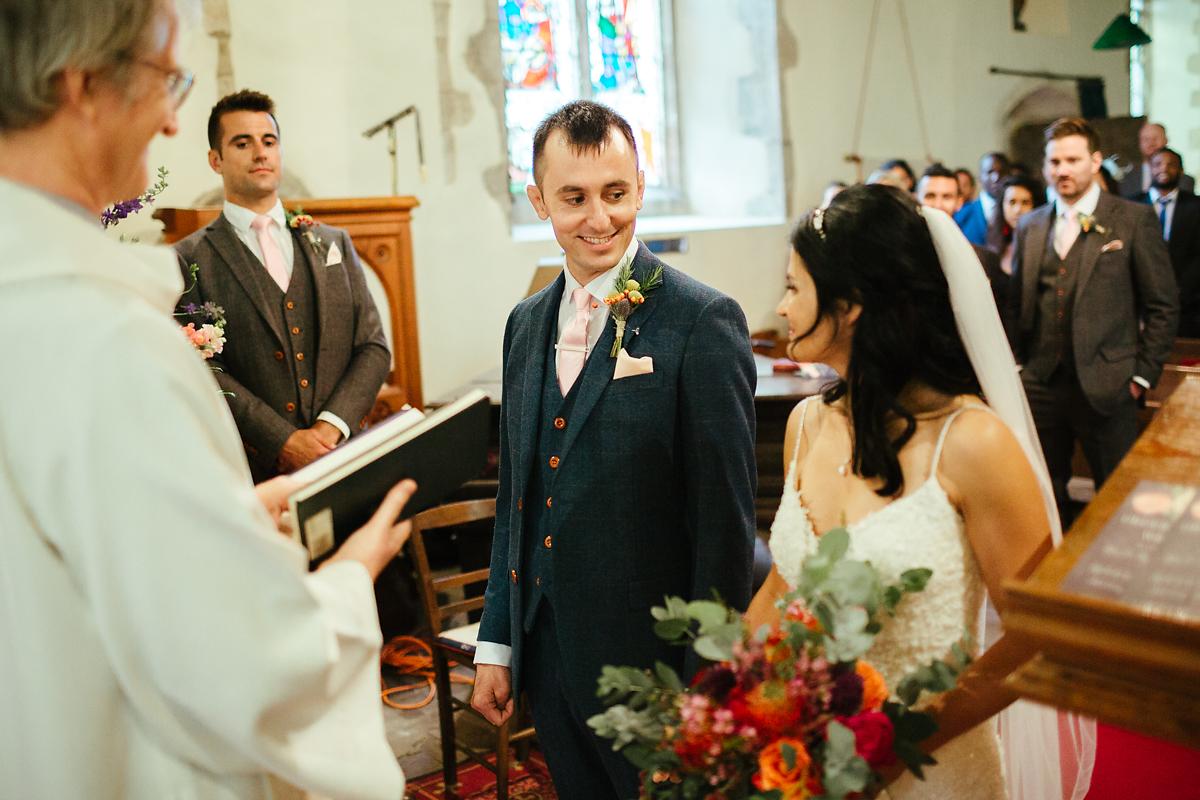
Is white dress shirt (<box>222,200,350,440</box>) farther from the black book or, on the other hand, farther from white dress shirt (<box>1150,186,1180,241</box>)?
white dress shirt (<box>1150,186,1180,241</box>)

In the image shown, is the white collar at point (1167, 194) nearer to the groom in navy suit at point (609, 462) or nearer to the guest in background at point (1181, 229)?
the guest in background at point (1181, 229)

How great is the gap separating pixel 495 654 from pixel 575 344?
65 centimetres

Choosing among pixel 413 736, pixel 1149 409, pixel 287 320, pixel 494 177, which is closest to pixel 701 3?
pixel 494 177

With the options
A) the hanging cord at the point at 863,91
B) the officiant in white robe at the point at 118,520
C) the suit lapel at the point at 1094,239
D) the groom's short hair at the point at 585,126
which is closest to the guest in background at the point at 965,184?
the hanging cord at the point at 863,91

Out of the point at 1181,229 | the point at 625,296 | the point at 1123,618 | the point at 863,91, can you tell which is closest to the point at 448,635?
the point at 625,296

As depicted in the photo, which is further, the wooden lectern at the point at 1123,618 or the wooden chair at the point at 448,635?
the wooden chair at the point at 448,635

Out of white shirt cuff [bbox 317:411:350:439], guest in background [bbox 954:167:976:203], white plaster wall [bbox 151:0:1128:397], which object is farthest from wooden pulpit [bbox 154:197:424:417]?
guest in background [bbox 954:167:976:203]

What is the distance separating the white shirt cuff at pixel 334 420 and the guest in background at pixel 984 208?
5.09 meters

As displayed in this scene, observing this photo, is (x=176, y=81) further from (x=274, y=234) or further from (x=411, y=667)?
(x=411, y=667)

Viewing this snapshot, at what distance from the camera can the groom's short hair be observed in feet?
7.41

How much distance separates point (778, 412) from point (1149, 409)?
2.26 meters

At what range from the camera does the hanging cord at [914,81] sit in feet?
32.4

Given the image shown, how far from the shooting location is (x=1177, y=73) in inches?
507

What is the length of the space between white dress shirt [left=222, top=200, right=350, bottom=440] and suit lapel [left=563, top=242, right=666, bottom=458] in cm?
205
